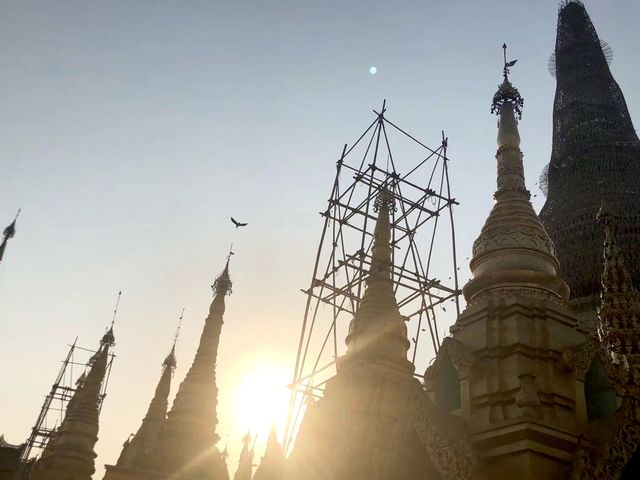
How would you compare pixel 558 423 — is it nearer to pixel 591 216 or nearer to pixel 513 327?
pixel 513 327

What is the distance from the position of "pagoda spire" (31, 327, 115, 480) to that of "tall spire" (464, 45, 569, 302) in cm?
1886

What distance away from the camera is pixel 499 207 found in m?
12.1

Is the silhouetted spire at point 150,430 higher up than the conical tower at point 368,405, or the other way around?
the silhouetted spire at point 150,430

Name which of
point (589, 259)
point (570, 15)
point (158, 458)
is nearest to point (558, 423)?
point (158, 458)

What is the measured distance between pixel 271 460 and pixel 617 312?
10321mm

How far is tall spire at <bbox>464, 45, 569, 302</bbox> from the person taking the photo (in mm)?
10742

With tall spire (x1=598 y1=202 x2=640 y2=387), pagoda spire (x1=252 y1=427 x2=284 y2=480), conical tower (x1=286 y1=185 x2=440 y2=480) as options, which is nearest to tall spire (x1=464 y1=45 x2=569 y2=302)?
tall spire (x1=598 y1=202 x2=640 y2=387)

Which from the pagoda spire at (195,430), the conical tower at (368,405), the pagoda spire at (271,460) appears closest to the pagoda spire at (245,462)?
the pagoda spire at (195,430)

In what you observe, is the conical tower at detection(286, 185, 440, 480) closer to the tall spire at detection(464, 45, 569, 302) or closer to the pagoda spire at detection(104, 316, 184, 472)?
the tall spire at detection(464, 45, 569, 302)

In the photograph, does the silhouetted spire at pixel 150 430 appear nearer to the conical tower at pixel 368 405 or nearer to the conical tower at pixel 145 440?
the conical tower at pixel 145 440

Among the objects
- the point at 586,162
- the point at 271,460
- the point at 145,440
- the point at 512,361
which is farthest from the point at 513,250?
the point at 586,162

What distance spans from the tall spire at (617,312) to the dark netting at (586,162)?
18.2 m

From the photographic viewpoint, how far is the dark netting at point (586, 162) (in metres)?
32.1

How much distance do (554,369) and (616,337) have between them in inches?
140
